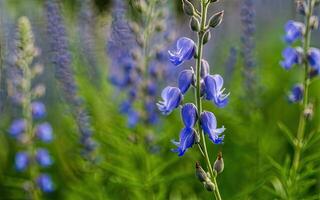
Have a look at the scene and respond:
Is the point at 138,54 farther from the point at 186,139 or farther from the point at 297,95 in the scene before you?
the point at 186,139

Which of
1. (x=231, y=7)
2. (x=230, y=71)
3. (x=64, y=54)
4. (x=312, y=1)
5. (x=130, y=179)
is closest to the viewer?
(x=312, y=1)

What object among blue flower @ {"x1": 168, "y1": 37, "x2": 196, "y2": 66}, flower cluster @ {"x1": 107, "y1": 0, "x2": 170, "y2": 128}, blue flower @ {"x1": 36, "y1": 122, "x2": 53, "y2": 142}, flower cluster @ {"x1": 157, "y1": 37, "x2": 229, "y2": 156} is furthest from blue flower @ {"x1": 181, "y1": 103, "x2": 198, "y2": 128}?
blue flower @ {"x1": 36, "y1": 122, "x2": 53, "y2": 142}

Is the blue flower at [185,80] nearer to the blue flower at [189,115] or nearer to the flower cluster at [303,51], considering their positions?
the blue flower at [189,115]

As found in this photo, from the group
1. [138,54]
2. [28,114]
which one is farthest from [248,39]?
[28,114]

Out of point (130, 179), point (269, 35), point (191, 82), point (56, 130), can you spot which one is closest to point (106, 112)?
point (56, 130)

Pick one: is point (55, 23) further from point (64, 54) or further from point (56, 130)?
point (56, 130)

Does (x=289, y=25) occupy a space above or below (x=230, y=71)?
above

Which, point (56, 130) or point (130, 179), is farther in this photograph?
point (56, 130)
